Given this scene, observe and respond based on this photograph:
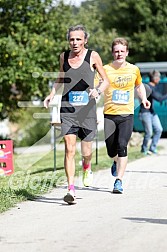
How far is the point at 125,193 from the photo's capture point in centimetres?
949

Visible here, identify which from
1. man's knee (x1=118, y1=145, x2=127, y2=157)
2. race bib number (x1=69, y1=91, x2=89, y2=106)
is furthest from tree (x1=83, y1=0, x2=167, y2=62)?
race bib number (x1=69, y1=91, x2=89, y2=106)

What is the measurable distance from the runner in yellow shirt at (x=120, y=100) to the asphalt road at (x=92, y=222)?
637 mm

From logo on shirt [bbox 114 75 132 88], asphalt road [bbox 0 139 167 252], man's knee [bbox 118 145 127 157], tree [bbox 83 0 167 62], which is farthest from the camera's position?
tree [bbox 83 0 167 62]

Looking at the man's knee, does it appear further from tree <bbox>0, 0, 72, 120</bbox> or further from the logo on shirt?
tree <bbox>0, 0, 72, 120</bbox>

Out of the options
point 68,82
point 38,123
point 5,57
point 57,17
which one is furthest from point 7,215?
point 38,123

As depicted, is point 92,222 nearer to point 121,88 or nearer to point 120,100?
point 120,100

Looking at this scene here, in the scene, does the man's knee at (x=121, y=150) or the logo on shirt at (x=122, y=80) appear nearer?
the man's knee at (x=121, y=150)

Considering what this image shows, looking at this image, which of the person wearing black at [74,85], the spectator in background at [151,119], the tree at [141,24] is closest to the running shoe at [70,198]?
the person wearing black at [74,85]

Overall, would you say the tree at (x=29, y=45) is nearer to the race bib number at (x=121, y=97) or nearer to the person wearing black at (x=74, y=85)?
the race bib number at (x=121, y=97)

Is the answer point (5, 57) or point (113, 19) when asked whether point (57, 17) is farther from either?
point (113, 19)

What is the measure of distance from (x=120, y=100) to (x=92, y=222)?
276 cm

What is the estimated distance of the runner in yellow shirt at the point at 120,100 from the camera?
9656mm

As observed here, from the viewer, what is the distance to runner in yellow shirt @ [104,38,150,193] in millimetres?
9656

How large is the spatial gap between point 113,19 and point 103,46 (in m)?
11.1
